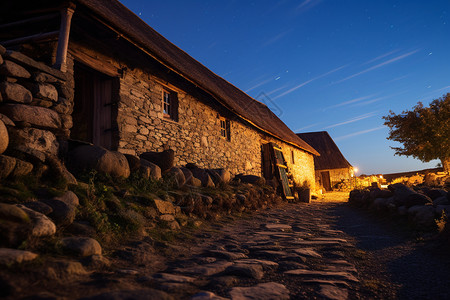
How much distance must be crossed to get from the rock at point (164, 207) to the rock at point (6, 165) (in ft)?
6.17

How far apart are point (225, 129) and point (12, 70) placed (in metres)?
7.43

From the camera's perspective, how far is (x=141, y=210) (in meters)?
3.91

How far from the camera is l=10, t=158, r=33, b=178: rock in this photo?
2.89 meters

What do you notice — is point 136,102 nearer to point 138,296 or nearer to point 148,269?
point 148,269

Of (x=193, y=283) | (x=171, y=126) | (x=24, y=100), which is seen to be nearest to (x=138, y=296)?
(x=193, y=283)

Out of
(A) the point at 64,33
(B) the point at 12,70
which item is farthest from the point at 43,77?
(A) the point at 64,33

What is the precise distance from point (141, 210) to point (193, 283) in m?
2.06

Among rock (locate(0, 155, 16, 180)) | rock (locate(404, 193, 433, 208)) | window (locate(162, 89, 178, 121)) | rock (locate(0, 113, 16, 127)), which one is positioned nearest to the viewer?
rock (locate(0, 155, 16, 180))

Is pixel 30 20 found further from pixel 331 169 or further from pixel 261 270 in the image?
pixel 331 169

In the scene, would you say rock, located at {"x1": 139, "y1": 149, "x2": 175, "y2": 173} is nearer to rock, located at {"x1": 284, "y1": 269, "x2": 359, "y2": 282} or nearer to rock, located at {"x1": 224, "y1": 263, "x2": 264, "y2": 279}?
rock, located at {"x1": 224, "y1": 263, "x2": 264, "y2": 279}

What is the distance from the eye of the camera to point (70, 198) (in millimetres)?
3002

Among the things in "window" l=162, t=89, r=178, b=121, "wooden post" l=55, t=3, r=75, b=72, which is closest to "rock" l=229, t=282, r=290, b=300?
"wooden post" l=55, t=3, r=75, b=72

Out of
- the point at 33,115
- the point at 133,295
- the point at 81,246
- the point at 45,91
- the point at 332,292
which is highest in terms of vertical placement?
the point at 45,91

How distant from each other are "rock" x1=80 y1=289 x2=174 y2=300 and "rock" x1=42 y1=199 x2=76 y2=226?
128 cm
